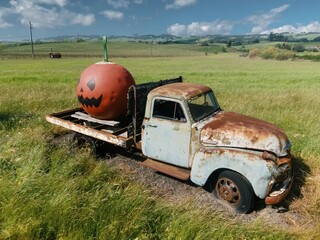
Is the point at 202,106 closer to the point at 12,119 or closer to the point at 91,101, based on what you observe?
the point at 91,101

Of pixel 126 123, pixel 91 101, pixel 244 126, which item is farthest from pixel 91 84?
pixel 244 126

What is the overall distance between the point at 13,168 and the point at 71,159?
0.97 meters

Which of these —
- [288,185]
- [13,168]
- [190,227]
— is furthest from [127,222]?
[288,185]

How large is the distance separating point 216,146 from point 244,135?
0.49 m

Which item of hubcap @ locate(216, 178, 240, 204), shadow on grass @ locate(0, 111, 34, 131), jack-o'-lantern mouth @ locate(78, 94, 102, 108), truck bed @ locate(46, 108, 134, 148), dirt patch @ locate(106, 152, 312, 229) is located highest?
jack-o'-lantern mouth @ locate(78, 94, 102, 108)

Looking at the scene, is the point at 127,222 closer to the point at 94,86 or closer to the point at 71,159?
the point at 71,159

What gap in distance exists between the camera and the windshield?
5091 mm

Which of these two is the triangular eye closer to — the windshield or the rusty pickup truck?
the rusty pickup truck

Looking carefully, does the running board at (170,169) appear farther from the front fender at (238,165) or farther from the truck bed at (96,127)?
the truck bed at (96,127)

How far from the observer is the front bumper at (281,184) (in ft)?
14.0

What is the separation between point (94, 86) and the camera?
6.38 m

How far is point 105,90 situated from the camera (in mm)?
6305

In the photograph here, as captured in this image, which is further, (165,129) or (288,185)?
(165,129)

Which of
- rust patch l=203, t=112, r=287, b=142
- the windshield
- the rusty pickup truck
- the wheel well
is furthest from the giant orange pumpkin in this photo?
the wheel well
